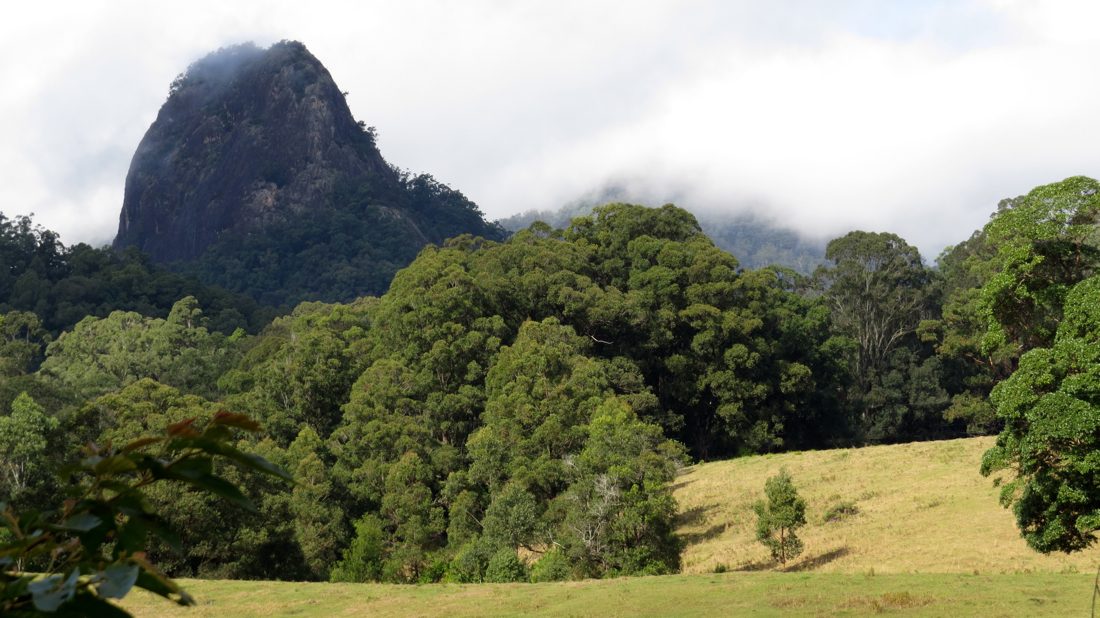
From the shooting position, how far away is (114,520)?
1015 millimetres

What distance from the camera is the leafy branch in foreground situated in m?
0.90

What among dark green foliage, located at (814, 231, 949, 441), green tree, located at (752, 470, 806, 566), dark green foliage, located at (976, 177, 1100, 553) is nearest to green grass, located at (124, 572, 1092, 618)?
dark green foliage, located at (976, 177, 1100, 553)

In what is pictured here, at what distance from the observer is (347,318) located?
4212 centimetres

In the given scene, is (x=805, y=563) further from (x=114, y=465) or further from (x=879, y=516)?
(x=114, y=465)

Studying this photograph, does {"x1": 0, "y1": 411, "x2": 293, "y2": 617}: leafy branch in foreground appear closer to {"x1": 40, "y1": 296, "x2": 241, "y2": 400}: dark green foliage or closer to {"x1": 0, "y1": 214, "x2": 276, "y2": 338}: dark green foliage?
{"x1": 40, "y1": 296, "x2": 241, "y2": 400}: dark green foliage

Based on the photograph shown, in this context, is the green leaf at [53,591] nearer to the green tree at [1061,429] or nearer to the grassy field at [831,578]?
the green tree at [1061,429]

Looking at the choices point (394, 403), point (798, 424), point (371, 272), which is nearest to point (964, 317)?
point (798, 424)

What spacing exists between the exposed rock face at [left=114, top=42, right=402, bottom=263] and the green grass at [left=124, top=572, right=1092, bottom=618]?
10610 centimetres

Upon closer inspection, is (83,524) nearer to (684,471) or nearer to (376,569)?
(376,569)

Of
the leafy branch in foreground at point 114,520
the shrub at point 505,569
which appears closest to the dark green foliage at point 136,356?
the shrub at point 505,569

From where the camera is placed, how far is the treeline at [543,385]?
788 inches

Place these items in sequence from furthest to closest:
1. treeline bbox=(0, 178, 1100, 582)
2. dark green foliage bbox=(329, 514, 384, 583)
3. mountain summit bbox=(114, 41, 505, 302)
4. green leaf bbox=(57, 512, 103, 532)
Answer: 1. mountain summit bbox=(114, 41, 505, 302)
2. dark green foliage bbox=(329, 514, 384, 583)
3. treeline bbox=(0, 178, 1100, 582)
4. green leaf bbox=(57, 512, 103, 532)

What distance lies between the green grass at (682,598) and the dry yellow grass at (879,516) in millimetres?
3902

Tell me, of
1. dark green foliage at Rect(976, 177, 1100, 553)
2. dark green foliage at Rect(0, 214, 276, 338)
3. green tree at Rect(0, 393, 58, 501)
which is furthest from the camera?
dark green foliage at Rect(0, 214, 276, 338)
